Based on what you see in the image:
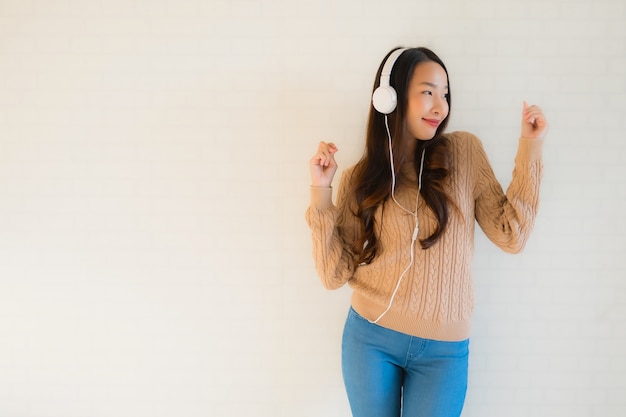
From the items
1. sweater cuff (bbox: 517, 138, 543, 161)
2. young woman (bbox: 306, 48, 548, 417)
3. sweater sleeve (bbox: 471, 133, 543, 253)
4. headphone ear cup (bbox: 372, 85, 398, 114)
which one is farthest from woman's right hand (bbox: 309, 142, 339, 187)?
sweater cuff (bbox: 517, 138, 543, 161)

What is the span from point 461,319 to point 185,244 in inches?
36.3

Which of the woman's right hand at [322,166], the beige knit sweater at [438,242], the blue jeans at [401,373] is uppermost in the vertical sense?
the woman's right hand at [322,166]

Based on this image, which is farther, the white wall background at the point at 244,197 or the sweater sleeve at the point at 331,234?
the white wall background at the point at 244,197

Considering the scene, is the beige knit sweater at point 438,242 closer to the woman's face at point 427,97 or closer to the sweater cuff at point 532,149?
the sweater cuff at point 532,149

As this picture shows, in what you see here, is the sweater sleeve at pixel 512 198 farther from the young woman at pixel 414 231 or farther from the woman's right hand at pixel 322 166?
the woman's right hand at pixel 322 166

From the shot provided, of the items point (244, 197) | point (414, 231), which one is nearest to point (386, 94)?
point (414, 231)

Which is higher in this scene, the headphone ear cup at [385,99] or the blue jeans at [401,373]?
the headphone ear cup at [385,99]

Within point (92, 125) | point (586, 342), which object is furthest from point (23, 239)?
point (586, 342)

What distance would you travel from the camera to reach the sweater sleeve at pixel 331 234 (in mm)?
1384

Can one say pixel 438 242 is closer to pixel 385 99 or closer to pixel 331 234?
pixel 331 234

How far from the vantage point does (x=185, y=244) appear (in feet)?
5.64

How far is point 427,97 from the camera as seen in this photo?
133cm

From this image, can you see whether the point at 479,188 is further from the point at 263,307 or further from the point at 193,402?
the point at 193,402

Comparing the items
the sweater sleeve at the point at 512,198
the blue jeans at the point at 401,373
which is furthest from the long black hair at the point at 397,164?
the blue jeans at the point at 401,373
